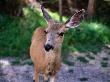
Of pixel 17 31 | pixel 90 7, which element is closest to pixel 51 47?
pixel 17 31

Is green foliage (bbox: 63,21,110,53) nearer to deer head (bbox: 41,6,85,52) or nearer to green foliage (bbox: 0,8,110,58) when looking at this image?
green foliage (bbox: 0,8,110,58)

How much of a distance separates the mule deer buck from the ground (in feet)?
3.86

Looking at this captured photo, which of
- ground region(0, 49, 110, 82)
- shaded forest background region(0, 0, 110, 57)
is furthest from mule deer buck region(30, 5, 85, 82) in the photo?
shaded forest background region(0, 0, 110, 57)

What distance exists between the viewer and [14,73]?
9500 mm

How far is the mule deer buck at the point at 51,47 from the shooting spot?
708 centimetres

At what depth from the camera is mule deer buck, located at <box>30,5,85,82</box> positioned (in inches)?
279

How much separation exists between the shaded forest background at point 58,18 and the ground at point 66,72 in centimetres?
86

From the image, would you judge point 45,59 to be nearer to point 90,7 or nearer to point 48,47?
point 48,47

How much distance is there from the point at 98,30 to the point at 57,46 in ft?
19.1

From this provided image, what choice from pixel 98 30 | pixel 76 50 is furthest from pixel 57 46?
pixel 98 30

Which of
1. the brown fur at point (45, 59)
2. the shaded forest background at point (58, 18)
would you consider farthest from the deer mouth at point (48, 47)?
the shaded forest background at point (58, 18)

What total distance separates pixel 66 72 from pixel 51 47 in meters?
2.95

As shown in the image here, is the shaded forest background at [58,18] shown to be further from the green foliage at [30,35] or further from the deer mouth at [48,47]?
the deer mouth at [48,47]

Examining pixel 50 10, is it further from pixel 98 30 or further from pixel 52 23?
pixel 52 23
